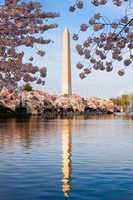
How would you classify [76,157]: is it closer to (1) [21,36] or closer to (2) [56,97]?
(1) [21,36]

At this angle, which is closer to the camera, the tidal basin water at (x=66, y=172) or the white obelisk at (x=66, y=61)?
the tidal basin water at (x=66, y=172)

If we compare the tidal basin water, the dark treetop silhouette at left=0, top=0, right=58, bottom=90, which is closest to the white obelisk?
the tidal basin water

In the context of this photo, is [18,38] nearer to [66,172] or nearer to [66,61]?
[66,172]

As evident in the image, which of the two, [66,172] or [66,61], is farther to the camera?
[66,61]

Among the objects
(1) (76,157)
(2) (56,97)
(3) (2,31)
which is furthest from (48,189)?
(2) (56,97)

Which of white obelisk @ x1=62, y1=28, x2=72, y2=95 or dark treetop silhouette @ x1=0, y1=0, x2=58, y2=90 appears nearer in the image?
dark treetop silhouette @ x1=0, y1=0, x2=58, y2=90

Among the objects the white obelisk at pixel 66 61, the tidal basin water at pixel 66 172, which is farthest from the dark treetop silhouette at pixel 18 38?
the white obelisk at pixel 66 61

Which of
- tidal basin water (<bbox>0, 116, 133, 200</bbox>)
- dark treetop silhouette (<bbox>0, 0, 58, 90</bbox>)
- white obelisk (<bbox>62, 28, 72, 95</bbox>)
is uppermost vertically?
white obelisk (<bbox>62, 28, 72, 95</bbox>)

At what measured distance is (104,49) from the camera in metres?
16.0

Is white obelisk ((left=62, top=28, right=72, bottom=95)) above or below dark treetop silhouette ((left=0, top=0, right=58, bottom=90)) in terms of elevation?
above

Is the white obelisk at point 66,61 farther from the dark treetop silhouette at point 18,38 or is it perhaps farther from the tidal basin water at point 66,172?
the dark treetop silhouette at point 18,38

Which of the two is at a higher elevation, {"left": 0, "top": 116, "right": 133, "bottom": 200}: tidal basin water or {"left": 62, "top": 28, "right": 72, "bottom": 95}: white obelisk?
{"left": 62, "top": 28, "right": 72, "bottom": 95}: white obelisk

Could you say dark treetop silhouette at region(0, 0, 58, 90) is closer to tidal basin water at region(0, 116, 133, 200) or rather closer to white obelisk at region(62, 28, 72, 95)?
tidal basin water at region(0, 116, 133, 200)

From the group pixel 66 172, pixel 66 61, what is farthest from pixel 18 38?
pixel 66 61
